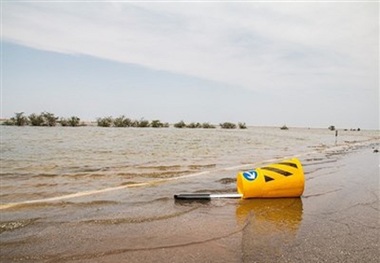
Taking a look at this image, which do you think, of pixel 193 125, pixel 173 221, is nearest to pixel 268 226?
pixel 173 221

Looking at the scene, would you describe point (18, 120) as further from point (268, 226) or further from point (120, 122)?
point (268, 226)

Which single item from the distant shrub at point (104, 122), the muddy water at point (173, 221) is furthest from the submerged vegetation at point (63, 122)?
the muddy water at point (173, 221)

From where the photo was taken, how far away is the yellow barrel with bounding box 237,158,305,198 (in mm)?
6133

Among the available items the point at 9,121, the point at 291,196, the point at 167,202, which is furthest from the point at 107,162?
the point at 9,121

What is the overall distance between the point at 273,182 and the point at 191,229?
7.92ft

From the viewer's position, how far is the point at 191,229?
14.2 ft

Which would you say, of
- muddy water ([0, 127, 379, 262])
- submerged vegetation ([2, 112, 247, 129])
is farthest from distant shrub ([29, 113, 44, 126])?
muddy water ([0, 127, 379, 262])

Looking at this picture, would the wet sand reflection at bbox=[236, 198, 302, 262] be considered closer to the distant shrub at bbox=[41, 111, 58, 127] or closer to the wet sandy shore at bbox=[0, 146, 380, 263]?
the wet sandy shore at bbox=[0, 146, 380, 263]

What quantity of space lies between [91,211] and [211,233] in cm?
212

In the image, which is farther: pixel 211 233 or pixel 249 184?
pixel 249 184

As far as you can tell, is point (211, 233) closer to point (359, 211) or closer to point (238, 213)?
point (238, 213)

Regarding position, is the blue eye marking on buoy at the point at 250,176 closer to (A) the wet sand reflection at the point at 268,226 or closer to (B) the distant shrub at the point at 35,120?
(A) the wet sand reflection at the point at 268,226

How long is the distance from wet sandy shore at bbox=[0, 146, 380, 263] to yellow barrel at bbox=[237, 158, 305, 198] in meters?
0.18

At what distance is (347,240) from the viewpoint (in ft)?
12.9
